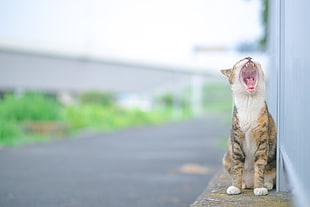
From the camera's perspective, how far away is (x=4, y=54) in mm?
18672

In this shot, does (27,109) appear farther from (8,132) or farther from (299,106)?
(299,106)

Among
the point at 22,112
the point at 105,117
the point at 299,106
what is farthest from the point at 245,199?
the point at 105,117

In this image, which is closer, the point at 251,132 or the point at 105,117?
the point at 251,132

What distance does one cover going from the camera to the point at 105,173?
8117mm

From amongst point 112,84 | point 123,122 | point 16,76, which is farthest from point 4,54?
point 112,84

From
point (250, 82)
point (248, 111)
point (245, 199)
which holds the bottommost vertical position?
point (245, 199)

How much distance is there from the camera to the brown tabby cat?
3.21 meters

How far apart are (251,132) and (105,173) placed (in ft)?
16.5

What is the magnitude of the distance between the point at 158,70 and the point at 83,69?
21.2ft

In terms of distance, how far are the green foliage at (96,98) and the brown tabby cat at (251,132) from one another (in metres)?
20.7

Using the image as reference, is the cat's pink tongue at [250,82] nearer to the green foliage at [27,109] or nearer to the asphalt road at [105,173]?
the asphalt road at [105,173]

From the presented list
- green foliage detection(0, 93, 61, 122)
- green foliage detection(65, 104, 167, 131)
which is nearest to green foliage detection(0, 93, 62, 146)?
green foliage detection(0, 93, 61, 122)

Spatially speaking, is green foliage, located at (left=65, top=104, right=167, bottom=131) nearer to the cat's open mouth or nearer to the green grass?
the green grass

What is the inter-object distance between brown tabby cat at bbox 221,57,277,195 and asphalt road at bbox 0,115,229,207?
2117 millimetres
